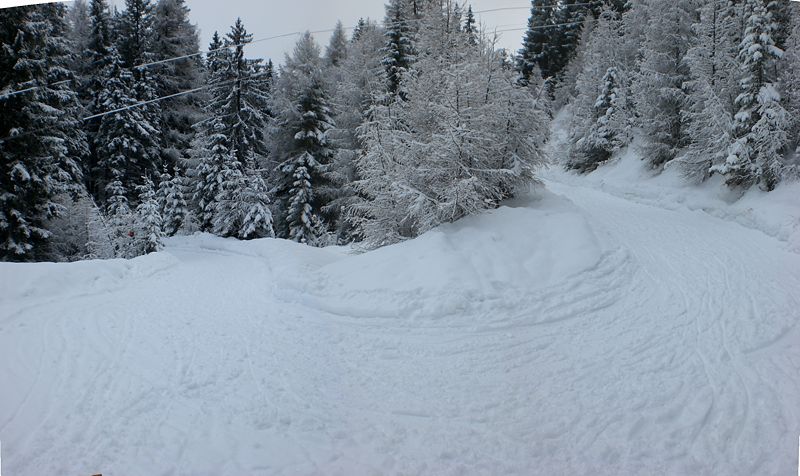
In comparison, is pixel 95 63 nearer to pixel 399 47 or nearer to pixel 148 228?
pixel 399 47

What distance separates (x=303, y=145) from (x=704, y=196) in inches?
510

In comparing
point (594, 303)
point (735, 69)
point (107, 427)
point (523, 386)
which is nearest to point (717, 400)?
point (523, 386)

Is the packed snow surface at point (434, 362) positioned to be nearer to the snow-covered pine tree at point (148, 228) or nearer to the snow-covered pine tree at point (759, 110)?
the snow-covered pine tree at point (759, 110)

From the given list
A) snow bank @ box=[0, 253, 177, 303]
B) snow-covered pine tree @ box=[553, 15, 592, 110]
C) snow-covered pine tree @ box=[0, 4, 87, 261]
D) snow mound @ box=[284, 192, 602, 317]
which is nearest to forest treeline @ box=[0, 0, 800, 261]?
snow-covered pine tree @ box=[0, 4, 87, 261]

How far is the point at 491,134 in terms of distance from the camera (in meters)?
8.06

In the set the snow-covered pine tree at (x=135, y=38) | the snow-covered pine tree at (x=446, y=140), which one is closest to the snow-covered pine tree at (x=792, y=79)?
the snow-covered pine tree at (x=446, y=140)

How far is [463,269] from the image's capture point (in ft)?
20.4

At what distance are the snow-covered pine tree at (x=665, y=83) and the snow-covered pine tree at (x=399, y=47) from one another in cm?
914

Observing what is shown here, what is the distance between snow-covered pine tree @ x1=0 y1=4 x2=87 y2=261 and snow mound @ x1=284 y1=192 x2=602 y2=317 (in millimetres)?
3473

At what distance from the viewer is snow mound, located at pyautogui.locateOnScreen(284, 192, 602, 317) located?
571cm

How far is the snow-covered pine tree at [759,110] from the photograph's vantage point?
9.01 m

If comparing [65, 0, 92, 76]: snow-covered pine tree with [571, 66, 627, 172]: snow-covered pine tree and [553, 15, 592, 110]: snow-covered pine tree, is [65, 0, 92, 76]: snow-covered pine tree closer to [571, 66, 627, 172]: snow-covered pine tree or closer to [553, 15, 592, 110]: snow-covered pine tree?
[571, 66, 627, 172]: snow-covered pine tree

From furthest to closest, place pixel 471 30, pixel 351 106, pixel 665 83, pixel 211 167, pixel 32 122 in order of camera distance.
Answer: pixel 211 167
pixel 665 83
pixel 351 106
pixel 471 30
pixel 32 122

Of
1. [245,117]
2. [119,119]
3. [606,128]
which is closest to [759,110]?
[606,128]
